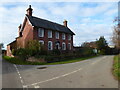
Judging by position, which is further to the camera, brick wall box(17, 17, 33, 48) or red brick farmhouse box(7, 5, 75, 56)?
brick wall box(17, 17, 33, 48)

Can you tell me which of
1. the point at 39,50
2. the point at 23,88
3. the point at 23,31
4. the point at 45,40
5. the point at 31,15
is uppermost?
the point at 31,15

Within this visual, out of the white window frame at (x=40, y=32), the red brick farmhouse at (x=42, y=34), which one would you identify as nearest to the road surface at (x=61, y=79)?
the red brick farmhouse at (x=42, y=34)

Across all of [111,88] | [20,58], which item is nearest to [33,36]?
[20,58]

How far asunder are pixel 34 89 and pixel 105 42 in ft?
157

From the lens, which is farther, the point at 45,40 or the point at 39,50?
the point at 45,40

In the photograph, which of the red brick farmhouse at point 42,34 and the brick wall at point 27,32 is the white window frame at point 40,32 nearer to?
the red brick farmhouse at point 42,34

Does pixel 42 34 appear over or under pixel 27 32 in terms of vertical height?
under

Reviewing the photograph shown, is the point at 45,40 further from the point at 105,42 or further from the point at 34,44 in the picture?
the point at 105,42

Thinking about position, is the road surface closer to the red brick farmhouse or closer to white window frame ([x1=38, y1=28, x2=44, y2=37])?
the red brick farmhouse

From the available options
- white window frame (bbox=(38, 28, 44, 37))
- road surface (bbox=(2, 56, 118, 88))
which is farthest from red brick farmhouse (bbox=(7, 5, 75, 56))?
road surface (bbox=(2, 56, 118, 88))

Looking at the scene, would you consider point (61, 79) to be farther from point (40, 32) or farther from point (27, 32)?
point (27, 32)

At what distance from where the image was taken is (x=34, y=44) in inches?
870

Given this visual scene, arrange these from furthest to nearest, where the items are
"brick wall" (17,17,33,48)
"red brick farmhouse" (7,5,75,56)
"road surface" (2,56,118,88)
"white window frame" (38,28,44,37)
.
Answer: "white window frame" (38,28,44,37), "brick wall" (17,17,33,48), "red brick farmhouse" (7,5,75,56), "road surface" (2,56,118,88)

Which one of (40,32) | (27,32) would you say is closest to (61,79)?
(40,32)
